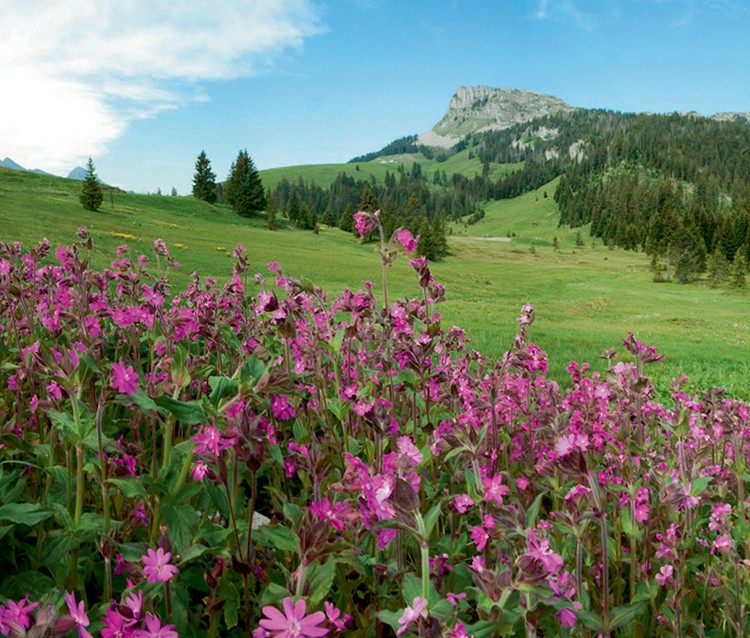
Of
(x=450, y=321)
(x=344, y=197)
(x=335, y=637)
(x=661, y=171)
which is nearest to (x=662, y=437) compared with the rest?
(x=335, y=637)

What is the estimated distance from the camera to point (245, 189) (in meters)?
84.4

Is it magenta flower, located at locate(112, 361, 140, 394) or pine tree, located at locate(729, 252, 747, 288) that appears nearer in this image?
magenta flower, located at locate(112, 361, 140, 394)

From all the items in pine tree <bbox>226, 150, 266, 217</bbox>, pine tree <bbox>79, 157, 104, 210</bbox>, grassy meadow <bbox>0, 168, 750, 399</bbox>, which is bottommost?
grassy meadow <bbox>0, 168, 750, 399</bbox>

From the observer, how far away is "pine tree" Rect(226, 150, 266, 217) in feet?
277

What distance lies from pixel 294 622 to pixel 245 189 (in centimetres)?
8858

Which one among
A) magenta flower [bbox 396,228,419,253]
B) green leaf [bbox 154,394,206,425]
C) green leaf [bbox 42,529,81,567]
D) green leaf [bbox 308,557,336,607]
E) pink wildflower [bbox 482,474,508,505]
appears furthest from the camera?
magenta flower [bbox 396,228,419,253]

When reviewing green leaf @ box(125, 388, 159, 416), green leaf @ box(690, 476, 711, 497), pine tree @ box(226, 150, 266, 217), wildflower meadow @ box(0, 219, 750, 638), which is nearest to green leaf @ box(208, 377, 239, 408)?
wildflower meadow @ box(0, 219, 750, 638)

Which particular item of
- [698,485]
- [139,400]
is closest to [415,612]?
[139,400]

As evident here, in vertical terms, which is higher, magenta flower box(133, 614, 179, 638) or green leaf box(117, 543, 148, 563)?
magenta flower box(133, 614, 179, 638)

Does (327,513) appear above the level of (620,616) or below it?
above

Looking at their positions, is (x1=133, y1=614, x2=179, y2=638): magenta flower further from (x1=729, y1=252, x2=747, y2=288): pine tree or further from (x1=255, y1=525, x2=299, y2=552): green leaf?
(x1=729, y1=252, x2=747, y2=288): pine tree

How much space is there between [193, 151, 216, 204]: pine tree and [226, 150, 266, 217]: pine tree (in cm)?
648

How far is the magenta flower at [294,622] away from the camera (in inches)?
42.1

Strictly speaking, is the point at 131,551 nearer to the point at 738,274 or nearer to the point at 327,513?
the point at 327,513
